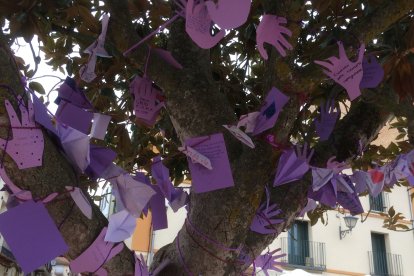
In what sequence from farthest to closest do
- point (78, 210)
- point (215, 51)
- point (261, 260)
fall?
point (215, 51)
point (261, 260)
point (78, 210)

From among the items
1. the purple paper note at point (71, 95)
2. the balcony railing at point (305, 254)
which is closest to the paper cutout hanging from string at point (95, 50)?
the purple paper note at point (71, 95)

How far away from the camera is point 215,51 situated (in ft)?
8.98

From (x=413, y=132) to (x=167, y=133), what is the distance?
1439 millimetres

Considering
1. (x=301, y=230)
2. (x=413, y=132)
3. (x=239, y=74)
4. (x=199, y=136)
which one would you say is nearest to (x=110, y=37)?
(x=199, y=136)

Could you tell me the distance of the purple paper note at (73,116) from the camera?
1.78 m

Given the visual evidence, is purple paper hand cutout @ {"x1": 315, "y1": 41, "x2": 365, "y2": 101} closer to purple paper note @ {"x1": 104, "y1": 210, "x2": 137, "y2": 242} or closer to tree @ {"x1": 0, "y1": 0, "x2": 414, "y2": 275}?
tree @ {"x1": 0, "y1": 0, "x2": 414, "y2": 275}

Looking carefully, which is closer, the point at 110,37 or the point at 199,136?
the point at 199,136

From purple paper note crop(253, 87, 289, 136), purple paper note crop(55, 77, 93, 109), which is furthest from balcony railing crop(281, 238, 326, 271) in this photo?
purple paper note crop(55, 77, 93, 109)

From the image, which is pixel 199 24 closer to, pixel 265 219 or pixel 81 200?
pixel 81 200

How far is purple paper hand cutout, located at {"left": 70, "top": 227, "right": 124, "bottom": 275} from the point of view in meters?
1.54

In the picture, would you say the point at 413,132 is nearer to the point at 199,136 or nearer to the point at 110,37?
the point at 199,136

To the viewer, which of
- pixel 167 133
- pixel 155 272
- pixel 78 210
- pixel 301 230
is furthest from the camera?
pixel 301 230

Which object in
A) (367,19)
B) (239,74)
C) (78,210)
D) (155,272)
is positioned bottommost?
(155,272)

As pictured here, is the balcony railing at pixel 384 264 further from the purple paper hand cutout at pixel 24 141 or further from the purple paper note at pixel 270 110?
the purple paper hand cutout at pixel 24 141
